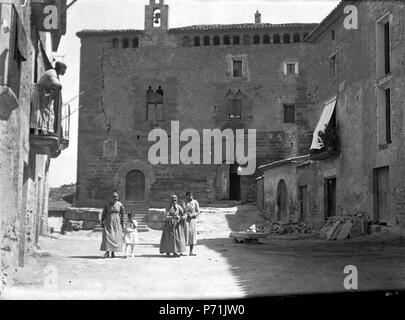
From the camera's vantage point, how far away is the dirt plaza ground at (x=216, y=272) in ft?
25.5

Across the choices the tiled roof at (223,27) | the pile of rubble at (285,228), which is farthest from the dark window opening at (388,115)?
the tiled roof at (223,27)

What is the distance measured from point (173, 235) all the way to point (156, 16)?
22517 mm

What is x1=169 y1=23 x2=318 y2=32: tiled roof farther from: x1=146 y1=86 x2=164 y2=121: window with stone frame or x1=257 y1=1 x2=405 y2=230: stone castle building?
x1=257 y1=1 x2=405 y2=230: stone castle building

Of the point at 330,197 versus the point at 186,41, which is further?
the point at 186,41

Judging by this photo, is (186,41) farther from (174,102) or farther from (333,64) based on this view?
(333,64)

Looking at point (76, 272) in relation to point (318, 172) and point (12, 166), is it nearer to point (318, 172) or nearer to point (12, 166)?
point (12, 166)

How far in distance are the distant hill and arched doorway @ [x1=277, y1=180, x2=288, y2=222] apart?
50.7 feet

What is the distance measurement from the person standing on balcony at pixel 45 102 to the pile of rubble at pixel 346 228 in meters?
9.52

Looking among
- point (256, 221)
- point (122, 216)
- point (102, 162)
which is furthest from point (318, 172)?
point (102, 162)

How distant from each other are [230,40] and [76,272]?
24.3 meters

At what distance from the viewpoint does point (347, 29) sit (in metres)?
18.2

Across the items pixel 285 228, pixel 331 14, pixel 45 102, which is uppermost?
pixel 331 14

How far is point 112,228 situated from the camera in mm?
12414

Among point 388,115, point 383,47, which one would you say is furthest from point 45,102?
point 383,47
